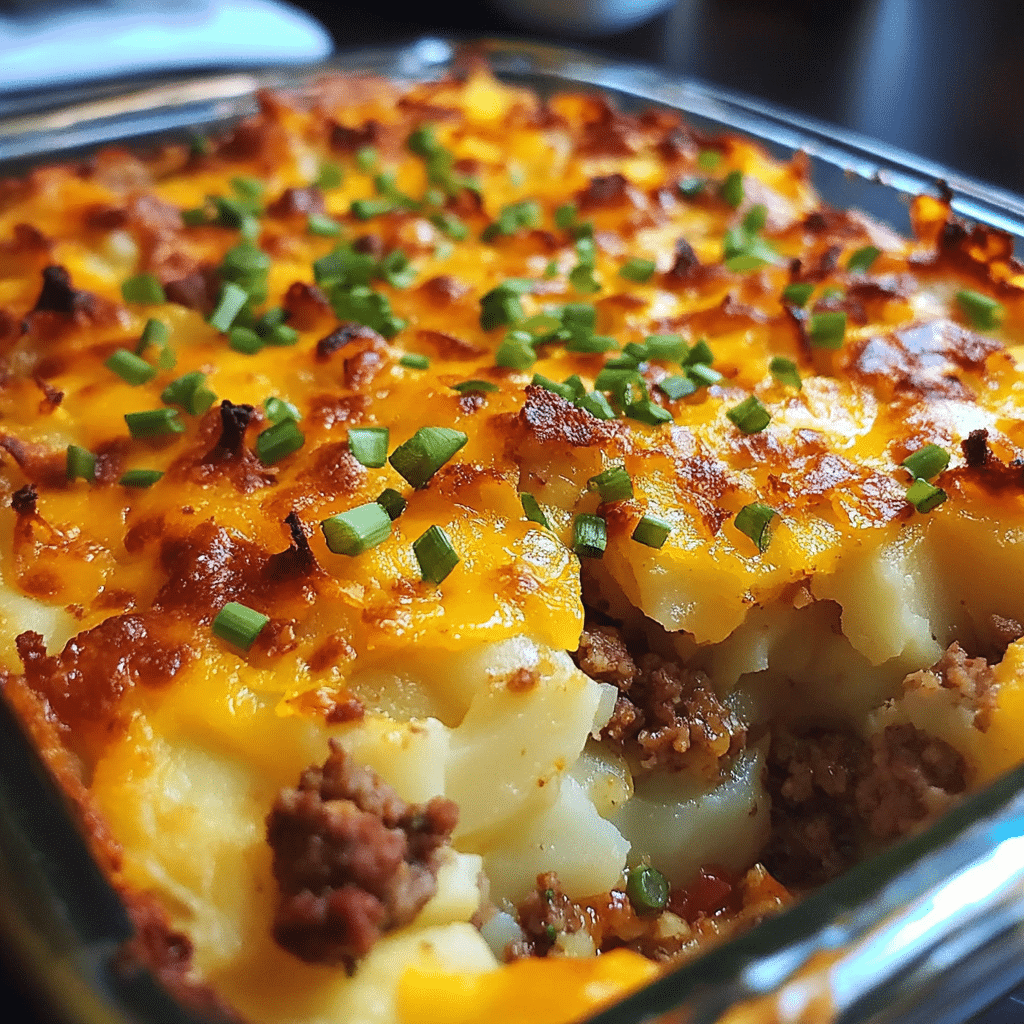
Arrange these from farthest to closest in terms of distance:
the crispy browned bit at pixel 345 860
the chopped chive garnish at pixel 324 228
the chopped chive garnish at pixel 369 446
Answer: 1. the chopped chive garnish at pixel 324 228
2. the chopped chive garnish at pixel 369 446
3. the crispy browned bit at pixel 345 860

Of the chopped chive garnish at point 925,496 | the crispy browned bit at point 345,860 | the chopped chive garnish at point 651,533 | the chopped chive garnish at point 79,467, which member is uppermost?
the chopped chive garnish at point 925,496

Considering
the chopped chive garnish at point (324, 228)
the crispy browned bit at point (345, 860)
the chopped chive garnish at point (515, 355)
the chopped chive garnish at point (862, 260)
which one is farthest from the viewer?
the chopped chive garnish at point (324, 228)

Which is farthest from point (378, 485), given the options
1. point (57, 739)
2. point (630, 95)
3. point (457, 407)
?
point (630, 95)

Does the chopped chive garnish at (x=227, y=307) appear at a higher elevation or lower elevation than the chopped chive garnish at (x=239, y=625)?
higher

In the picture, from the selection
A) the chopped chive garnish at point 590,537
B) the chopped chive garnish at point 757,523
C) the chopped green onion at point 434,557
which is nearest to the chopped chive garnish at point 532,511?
the chopped chive garnish at point 590,537

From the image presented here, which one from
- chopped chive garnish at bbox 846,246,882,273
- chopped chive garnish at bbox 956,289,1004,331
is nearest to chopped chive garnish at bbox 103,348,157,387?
chopped chive garnish at bbox 846,246,882,273

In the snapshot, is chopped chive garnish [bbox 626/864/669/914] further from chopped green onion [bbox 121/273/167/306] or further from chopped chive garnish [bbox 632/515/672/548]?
chopped green onion [bbox 121/273/167/306]

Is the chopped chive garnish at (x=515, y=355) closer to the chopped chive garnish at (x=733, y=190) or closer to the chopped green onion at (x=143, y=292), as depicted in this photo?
the chopped green onion at (x=143, y=292)

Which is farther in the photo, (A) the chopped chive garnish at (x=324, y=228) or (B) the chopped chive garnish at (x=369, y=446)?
(A) the chopped chive garnish at (x=324, y=228)
